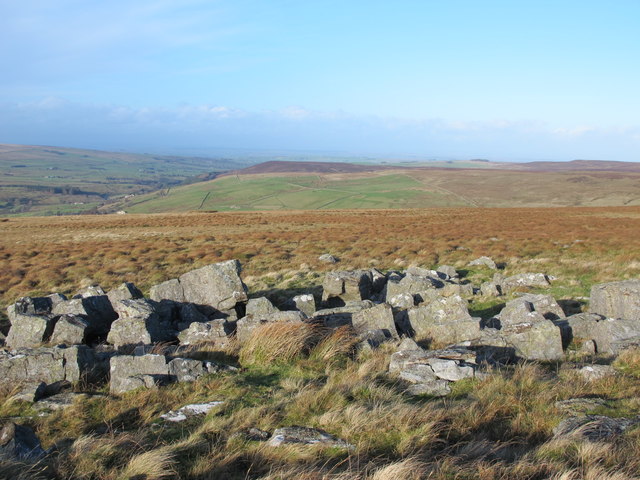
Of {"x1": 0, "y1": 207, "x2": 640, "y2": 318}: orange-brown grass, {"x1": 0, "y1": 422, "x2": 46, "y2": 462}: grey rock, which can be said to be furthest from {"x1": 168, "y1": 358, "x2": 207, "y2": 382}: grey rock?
{"x1": 0, "y1": 207, "x2": 640, "y2": 318}: orange-brown grass

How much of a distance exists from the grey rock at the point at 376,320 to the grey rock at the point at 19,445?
649cm

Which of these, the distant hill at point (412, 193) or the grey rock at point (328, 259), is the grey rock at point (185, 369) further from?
the distant hill at point (412, 193)

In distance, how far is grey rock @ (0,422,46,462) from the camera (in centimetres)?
473

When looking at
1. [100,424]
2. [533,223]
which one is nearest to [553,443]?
[100,424]

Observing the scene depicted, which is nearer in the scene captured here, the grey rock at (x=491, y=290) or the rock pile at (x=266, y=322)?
the rock pile at (x=266, y=322)

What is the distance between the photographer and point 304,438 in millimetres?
5230

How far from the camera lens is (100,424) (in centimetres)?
613

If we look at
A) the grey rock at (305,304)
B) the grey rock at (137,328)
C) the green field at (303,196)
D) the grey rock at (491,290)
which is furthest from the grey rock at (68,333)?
the green field at (303,196)

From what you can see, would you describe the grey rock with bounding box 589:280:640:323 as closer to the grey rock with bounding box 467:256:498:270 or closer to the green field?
the grey rock with bounding box 467:256:498:270

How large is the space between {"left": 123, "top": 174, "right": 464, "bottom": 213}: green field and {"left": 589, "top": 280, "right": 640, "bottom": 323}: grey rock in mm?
86636

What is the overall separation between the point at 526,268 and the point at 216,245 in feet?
66.7

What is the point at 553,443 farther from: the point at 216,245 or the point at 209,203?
the point at 209,203

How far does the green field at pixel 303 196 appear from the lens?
4075 inches

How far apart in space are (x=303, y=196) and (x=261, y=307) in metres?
106
